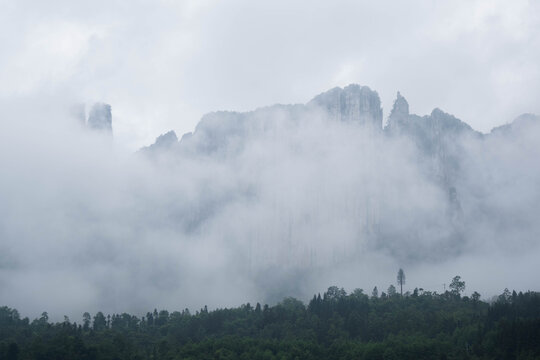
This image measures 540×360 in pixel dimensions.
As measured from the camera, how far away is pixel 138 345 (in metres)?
138

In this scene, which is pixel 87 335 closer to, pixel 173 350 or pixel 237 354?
pixel 173 350

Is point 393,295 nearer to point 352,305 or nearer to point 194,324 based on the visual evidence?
point 352,305

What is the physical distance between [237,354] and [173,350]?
44.6 feet

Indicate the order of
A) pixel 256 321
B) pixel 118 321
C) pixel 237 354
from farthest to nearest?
pixel 118 321 < pixel 256 321 < pixel 237 354

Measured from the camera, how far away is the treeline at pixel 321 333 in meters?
111

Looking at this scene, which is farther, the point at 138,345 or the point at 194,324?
the point at 194,324

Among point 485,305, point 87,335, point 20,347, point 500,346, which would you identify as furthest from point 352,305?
point 20,347

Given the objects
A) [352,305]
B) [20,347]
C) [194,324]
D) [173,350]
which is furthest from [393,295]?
[20,347]

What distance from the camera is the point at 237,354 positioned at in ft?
393

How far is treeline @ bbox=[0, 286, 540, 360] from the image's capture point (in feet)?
364

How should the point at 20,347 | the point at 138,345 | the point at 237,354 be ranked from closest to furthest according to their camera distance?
the point at 237,354 < the point at 20,347 < the point at 138,345

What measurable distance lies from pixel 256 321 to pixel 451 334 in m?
54.5

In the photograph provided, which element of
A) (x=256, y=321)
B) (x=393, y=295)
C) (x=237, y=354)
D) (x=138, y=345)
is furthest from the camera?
(x=393, y=295)

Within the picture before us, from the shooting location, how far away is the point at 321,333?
465ft
